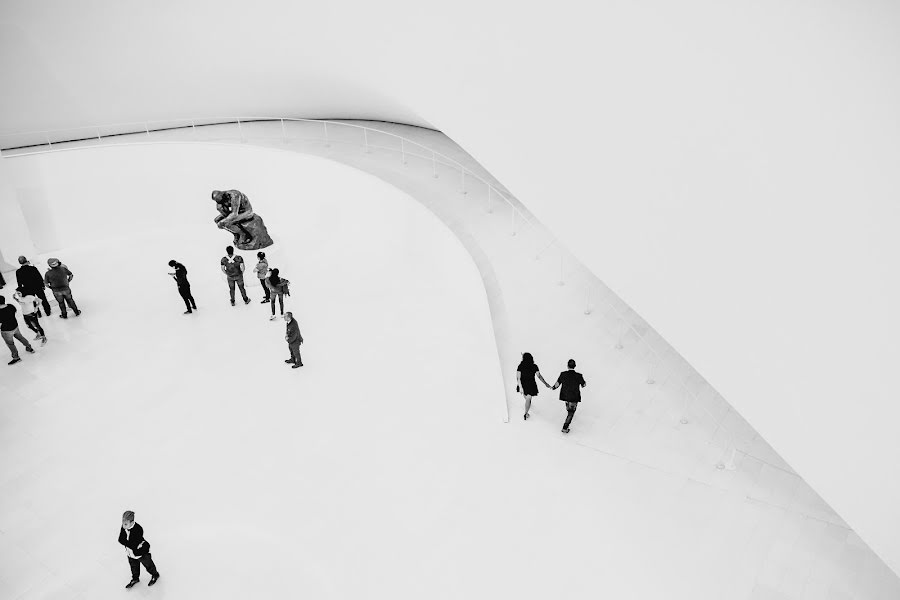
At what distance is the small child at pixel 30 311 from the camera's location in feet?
35.1

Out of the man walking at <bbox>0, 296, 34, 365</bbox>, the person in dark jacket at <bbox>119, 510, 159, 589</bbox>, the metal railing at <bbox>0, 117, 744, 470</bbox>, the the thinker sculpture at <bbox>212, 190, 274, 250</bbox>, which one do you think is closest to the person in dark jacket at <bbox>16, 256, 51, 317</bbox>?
the man walking at <bbox>0, 296, 34, 365</bbox>

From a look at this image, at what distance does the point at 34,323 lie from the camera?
11.1 m

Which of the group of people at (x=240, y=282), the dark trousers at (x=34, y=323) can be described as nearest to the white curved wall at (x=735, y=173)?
the group of people at (x=240, y=282)

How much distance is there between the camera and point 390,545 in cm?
733

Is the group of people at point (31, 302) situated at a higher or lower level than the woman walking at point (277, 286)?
lower

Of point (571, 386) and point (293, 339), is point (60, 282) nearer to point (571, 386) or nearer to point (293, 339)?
point (293, 339)

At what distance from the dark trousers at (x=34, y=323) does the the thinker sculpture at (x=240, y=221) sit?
11.8 ft

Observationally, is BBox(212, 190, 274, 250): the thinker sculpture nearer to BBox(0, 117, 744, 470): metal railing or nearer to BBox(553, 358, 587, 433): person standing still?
BBox(0, 117, 744, 470): metal railing

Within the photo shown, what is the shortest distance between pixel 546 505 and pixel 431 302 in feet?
16.5

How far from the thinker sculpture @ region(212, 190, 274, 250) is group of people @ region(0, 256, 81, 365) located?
2945 mm

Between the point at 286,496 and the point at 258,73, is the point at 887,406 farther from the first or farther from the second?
the point at 258,73

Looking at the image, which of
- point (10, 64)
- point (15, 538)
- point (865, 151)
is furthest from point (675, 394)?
point (10, 64)

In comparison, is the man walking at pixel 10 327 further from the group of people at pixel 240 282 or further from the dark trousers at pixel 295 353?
the dark trousers at pixel 295 353

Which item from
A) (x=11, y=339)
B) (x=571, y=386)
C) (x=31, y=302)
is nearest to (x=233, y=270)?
(x=31, y=302)
